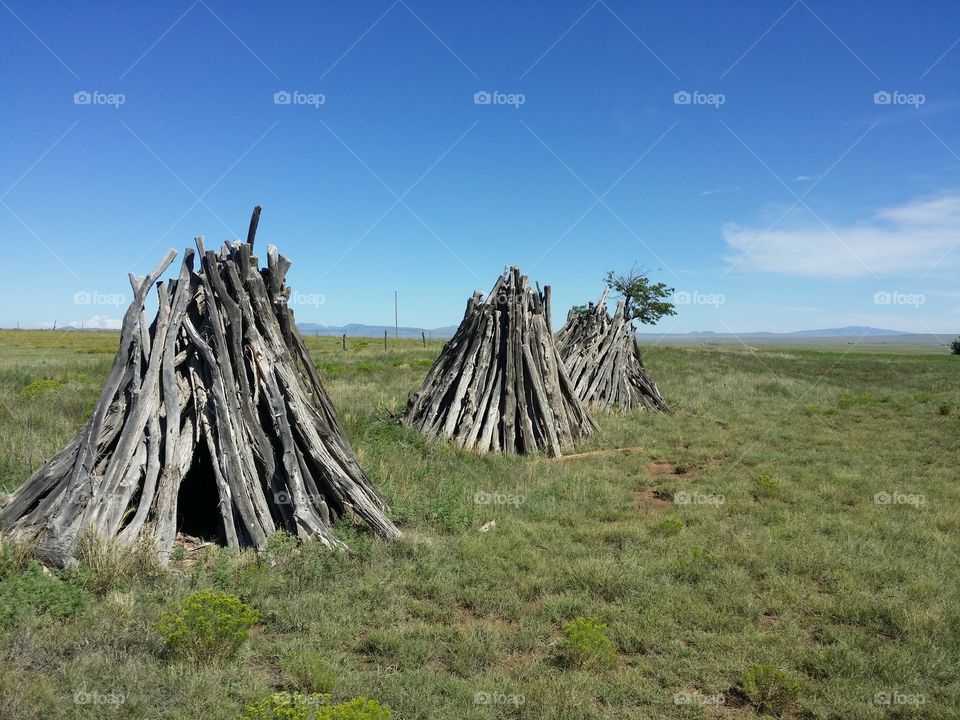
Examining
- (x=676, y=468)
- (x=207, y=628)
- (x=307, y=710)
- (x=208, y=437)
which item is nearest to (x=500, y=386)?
(x=676, y=468)

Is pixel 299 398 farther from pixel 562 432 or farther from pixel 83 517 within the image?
pixel 562 432

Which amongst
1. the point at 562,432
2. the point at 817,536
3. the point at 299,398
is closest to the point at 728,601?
the point at 817,536

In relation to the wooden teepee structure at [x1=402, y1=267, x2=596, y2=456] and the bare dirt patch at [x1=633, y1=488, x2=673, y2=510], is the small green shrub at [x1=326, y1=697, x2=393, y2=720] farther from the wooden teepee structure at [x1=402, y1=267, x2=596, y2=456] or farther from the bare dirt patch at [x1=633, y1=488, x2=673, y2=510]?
the wooden teepee structure at [x1=402, y1=267, x2=596, y2=456]

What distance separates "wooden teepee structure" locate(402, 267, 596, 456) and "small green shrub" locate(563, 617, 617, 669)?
19.2 feet

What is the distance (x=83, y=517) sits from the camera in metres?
5.02

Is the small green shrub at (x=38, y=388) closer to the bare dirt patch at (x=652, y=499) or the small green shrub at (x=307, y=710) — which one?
the bare dirt patch at (x=652, y=499)

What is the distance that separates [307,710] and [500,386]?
25.1ft

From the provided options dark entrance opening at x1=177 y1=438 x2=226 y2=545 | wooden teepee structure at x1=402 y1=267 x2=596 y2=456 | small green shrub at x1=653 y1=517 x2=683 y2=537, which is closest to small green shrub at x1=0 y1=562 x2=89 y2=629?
dark entrance opening at x1=177 y1=438 x2=226 y2=545

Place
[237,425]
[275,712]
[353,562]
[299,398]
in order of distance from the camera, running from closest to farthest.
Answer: [275,712] < [353,562] < [237,425] < [299,398]

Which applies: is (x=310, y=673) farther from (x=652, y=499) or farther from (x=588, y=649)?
(x=652, y=499)

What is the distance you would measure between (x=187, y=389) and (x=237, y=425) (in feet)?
2.13

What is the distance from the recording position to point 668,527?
6.59 m

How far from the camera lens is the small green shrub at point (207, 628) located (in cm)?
377

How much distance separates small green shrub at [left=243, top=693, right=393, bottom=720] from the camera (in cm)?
307
